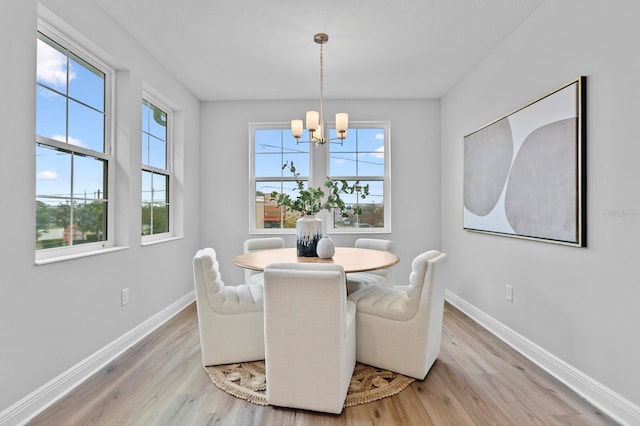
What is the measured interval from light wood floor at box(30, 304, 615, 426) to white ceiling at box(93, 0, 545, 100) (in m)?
2.50

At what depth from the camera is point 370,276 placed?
3.16m

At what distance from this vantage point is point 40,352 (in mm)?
1928

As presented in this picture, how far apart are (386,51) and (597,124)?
1766 mm

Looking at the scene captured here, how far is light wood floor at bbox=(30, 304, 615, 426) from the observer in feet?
5.96

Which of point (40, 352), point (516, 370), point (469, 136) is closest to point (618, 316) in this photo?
point (516, 370)

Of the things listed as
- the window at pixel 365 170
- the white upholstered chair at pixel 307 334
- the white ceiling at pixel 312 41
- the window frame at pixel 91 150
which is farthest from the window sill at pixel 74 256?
the window at pixel 365 170

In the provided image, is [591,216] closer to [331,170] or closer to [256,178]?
[331,170]

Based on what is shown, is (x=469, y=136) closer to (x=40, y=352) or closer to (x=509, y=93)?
(x=509, y=93)

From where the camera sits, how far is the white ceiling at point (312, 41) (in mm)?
2449

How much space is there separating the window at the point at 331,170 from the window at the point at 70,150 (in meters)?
1.98

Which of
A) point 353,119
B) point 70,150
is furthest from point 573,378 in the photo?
point 70,150

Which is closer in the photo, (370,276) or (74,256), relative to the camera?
(74,256)

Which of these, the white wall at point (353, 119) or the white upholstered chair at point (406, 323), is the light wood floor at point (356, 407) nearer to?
the white upholstered chair at point (406, 323)

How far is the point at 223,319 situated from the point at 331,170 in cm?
260
